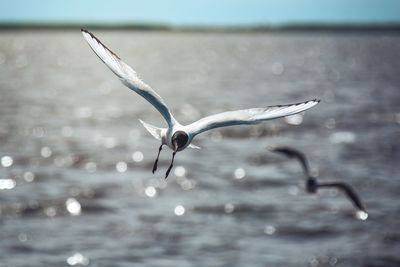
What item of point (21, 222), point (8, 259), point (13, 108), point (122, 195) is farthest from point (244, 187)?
point (13, 108)

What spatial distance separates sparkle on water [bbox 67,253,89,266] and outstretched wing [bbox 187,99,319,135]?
15.6 metres

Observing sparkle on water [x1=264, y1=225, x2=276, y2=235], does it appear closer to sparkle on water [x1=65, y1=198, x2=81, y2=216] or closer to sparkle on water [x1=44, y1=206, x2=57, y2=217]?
sparkle on water [x1=65, y1=198, x2=81, y2=216]

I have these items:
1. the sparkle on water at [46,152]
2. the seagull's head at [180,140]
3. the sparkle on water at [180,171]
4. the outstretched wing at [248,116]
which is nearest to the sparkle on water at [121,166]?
the sparkle on water at [180,171]

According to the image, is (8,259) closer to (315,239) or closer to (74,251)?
(74,251)

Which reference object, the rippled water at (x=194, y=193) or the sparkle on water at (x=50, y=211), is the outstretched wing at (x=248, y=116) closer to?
the rippled water at (x=194, y=193)

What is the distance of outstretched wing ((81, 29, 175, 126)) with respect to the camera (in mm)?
9648

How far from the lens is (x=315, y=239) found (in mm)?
27672

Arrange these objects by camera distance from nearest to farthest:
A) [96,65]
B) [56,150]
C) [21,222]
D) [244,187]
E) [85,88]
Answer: [21,222] < [244,187] < [56,150] < [85,88] < [96,65]

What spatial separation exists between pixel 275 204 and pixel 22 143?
19.1 m

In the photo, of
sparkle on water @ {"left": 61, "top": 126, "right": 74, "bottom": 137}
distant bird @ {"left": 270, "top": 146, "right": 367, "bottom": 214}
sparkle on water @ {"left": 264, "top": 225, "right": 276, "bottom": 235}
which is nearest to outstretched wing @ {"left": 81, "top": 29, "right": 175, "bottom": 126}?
distant bird @ {"left": 270, "top": 146, "right": 367, "bottom": 214}

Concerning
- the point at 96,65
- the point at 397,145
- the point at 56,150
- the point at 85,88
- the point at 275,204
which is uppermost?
the point at 96,65

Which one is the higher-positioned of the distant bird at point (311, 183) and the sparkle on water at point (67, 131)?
the sparkle on water at point (67, 131)

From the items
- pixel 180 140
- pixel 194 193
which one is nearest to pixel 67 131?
pixel 194 193

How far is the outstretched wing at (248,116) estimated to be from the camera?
9.69 meters
